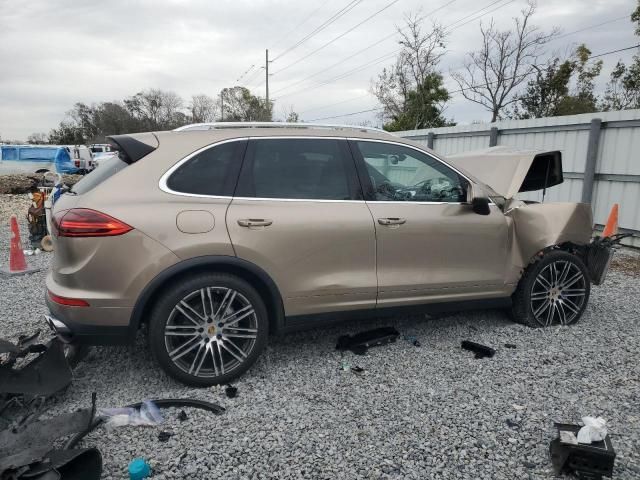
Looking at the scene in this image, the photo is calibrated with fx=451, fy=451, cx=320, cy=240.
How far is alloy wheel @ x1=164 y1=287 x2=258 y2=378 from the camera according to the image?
3.11m

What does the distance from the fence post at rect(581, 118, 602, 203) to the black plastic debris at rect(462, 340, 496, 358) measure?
19.6 feet

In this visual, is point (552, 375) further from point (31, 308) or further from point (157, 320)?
point (31, 308)

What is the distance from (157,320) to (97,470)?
0.98 m

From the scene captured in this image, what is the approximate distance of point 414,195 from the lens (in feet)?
12.5

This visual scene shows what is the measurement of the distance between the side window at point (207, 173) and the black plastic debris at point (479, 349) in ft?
7.91

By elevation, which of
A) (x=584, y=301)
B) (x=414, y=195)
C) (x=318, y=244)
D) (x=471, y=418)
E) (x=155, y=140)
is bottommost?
(x=471, y=418)

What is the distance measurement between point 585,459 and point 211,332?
7.73 ft

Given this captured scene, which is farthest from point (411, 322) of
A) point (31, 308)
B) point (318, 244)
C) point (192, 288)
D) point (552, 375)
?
point (31, 308)

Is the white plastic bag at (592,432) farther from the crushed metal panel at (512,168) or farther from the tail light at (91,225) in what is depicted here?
the tail light at (91,225)

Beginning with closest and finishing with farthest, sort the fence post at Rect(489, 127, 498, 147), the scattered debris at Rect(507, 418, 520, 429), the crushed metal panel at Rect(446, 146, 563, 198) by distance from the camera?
the scattered debris at Rect(507, 418, 520, 429), the crushed metal panel at Rect(446, 146, 563, 198), the fence post at Rect(489, 127, 498, 147)

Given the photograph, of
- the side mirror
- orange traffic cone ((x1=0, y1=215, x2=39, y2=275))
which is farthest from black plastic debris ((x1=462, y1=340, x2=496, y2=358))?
orange traffic cone ((x1=0, y1=215, x2=39, y2=275))

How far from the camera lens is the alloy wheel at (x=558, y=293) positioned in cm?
430

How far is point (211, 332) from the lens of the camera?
10.5 ft

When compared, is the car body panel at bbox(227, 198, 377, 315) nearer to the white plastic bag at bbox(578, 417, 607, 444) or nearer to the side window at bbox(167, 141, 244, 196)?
the side window at bbox(167, 141, 244, 196)
